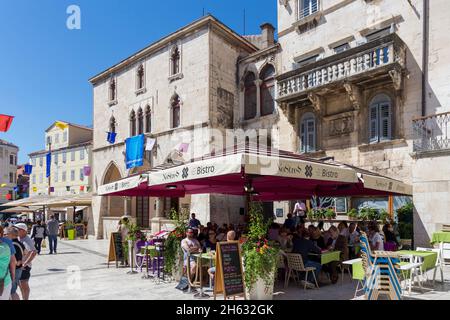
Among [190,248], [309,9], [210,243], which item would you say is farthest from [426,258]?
[309,9]

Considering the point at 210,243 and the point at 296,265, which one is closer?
the point at 296,265

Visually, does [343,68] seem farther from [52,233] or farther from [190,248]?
[52,233]

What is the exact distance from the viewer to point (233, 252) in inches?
270

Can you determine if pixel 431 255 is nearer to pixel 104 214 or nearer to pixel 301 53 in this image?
pixel 301 53

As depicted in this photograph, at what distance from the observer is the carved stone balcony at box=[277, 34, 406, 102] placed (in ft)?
43.8

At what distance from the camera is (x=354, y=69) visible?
562 inches

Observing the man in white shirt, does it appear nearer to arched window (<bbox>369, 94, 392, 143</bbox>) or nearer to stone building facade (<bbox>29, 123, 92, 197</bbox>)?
arched window (<bbox>369, 94, 392, 143</bbox>)

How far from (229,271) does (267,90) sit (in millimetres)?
14258

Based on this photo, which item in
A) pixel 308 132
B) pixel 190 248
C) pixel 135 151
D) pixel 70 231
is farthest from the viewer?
pixel 70 231

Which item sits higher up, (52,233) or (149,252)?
(149,252)

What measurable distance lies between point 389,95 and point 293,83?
4248 mm

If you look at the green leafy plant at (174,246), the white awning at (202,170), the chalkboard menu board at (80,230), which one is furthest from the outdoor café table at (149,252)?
the chalkboard menu board at (80,230)

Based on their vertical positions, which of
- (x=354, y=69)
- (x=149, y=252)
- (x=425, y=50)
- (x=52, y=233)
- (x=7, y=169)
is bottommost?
(x=52, y=233)
